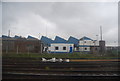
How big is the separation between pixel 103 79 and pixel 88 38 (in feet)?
122

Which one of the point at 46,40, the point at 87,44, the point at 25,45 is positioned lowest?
the point at 25,45

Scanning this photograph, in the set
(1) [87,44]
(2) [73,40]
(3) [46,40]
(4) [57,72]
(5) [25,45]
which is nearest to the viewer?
(4) [57,72]

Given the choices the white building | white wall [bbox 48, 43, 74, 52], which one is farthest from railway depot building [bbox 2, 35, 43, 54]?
the white building

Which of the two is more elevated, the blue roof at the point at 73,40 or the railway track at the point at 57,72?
the blue roof at the point at 73,40

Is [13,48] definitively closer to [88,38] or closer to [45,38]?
[45,38]

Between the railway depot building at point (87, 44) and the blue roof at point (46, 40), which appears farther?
the railway depot building at point (87, 44)

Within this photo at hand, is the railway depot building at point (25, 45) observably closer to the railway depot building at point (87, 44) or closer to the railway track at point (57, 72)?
the railway depot building at point (87, 44)

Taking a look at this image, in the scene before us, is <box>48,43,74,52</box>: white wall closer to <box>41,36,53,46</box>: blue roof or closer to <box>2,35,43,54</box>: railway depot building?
<box>2,35,43,54</box>: railway depot building

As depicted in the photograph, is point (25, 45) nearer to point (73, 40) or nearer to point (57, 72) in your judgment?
point (73, 40)

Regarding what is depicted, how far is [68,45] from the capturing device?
32.2m

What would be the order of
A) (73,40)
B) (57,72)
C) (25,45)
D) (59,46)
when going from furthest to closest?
(73,40)
(59,46)
(25,45)
(57,72)

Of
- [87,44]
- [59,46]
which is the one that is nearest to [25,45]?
[59,46]

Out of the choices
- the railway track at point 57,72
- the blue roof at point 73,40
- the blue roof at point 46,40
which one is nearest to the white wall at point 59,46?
the blue roof at point 46,40

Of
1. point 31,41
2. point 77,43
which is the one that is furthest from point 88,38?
point 31,41
